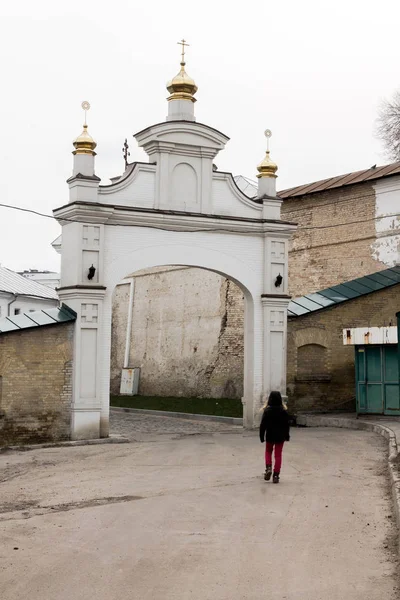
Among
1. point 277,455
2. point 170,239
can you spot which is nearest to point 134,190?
point 170,239

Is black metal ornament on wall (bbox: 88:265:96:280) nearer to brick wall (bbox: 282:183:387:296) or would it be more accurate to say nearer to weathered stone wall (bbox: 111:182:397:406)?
weathered stone wall (bbox: 111:182:397:406)

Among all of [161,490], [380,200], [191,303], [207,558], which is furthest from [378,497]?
[191,303]

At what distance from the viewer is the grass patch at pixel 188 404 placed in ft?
82.2

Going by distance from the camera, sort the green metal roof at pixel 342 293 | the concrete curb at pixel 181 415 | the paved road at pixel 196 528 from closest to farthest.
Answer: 1. the paved road at pixel 196 528
2. the green metal roof at pixel 342 293
3. the concrete curb at pixel 181 415

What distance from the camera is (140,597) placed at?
627 centimetres

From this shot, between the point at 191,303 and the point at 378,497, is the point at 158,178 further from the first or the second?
the point at 191,303

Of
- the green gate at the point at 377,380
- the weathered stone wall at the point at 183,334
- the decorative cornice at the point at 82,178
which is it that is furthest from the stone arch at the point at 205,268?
the weathered stone wall at the point at 183,334

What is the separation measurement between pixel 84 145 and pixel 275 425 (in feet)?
28.0

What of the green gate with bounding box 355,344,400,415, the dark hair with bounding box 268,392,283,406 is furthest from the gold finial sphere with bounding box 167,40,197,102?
the dark hair with bounding box 268,392,283,406

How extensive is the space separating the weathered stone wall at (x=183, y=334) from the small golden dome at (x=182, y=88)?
10058 millimetres

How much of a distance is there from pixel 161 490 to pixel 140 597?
497 centimetres

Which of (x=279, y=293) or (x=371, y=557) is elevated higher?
(x=279, y=293)

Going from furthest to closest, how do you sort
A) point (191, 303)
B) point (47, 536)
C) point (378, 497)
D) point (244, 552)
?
point (191, 303) → point (378, 497) → point (47, 536) → point (244, 552)

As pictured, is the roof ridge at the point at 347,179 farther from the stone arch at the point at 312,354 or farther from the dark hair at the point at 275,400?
the dark hair at the point at 275,400
